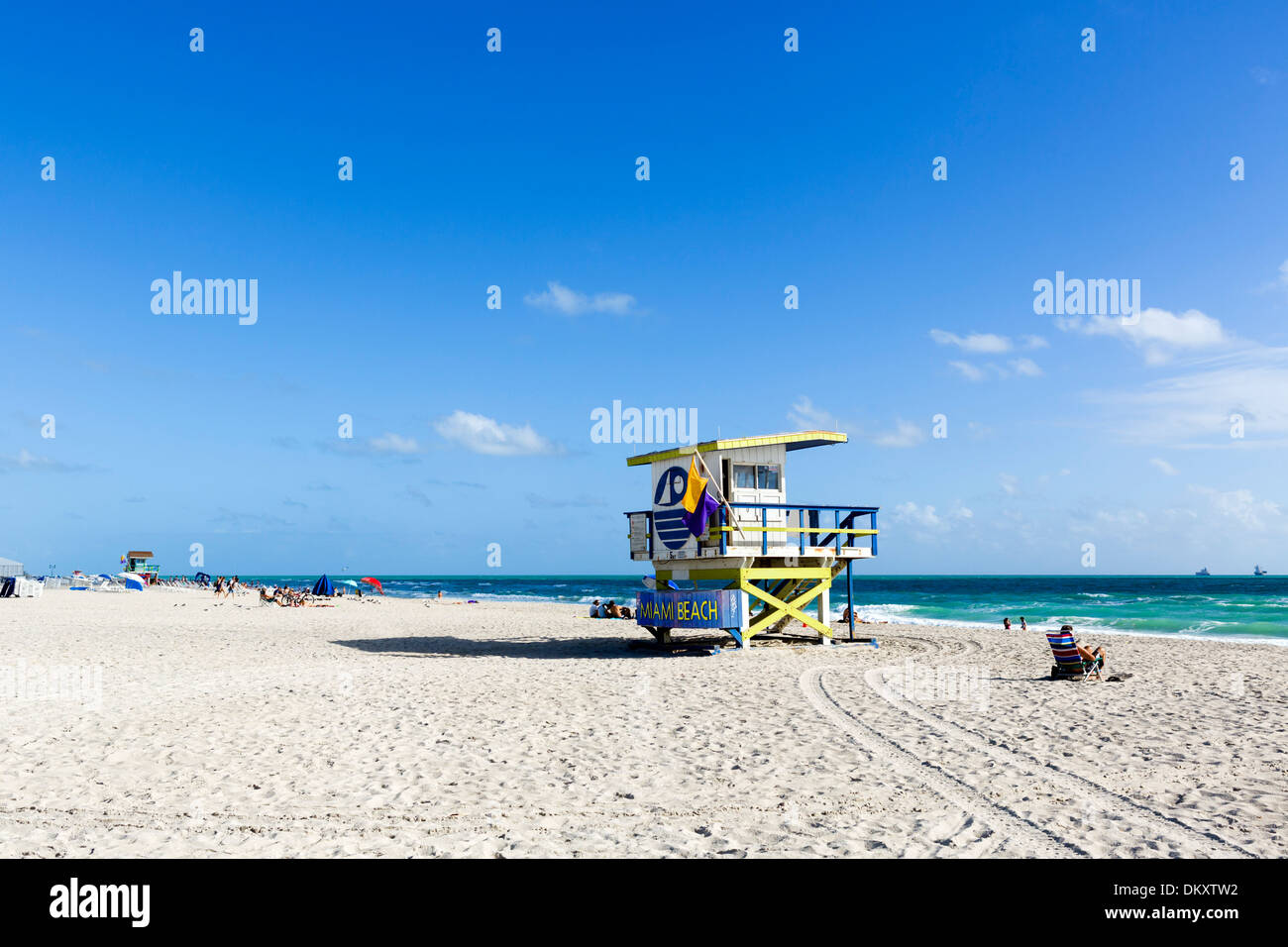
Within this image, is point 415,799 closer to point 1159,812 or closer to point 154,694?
point 1159,812

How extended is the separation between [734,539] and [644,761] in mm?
10306

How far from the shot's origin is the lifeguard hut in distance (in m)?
18.8

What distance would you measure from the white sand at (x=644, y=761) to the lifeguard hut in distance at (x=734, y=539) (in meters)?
1.94

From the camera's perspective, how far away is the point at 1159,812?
677 centimetres

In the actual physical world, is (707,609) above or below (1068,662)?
above

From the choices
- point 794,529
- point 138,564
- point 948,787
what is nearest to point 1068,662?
point 794,529

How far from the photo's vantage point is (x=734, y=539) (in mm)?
18672

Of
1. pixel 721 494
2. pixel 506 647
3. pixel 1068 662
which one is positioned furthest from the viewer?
pixel 506 647

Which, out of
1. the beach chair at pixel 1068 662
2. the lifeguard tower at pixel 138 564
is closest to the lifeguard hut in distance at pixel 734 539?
the beach chair at pixel 1068 662

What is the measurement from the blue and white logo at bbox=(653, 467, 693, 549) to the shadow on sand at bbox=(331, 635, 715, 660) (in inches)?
112

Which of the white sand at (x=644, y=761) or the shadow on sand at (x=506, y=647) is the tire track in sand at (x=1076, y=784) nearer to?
the white sand at (x=644, y=761)

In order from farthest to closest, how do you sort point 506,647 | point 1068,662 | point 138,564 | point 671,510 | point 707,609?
point 138,564 → point 506,647 → point 671,510 → point 707,609 → point 1068,662

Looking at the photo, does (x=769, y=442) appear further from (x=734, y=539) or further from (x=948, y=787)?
(x=948, y=787)

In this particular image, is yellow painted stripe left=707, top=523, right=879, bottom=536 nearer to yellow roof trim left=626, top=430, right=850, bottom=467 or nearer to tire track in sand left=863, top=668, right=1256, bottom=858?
yellow roof trim left=626, top=430, right=850, bottom=467
